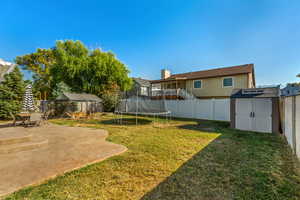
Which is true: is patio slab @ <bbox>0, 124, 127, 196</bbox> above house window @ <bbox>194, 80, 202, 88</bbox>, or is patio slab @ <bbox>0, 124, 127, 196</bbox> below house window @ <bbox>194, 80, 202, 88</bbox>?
below

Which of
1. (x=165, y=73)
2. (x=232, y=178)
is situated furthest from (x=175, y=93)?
(x=232, y=178)

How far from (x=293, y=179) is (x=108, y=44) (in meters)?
21.7

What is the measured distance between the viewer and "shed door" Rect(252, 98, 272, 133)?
22.4 feet

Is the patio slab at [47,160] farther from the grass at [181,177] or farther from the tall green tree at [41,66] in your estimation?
the tall green tree at [41,66]

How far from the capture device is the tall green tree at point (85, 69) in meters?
17.8

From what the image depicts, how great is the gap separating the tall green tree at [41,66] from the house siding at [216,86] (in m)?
22.5

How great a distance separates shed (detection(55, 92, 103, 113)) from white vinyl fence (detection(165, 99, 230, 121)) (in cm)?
903

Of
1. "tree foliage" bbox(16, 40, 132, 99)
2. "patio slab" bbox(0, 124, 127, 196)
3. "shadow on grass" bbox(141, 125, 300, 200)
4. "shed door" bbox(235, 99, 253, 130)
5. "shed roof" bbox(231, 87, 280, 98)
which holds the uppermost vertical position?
"tree foliage" bbox(16, 40, 132, 99)

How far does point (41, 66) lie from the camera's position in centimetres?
2272

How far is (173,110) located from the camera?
13.7 meters

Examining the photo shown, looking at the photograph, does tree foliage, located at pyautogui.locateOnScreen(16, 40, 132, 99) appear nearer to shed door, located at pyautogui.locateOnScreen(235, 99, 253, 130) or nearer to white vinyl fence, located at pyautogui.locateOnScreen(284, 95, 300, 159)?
shed door, located at pyautogui.locateOnScreen(235, 99, 253, 130)

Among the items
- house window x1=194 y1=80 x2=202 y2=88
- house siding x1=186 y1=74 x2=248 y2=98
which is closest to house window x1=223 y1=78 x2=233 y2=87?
house siding x1=186 y1=74 x2=248 y2=98

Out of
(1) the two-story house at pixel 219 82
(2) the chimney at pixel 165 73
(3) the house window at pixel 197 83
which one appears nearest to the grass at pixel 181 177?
(1) the two-story house at pixel 219 82

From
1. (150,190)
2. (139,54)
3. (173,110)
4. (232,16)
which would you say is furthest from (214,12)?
(150,190)
